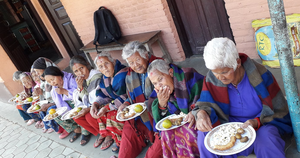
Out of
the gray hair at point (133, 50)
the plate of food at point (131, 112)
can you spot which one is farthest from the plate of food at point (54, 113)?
the gray hair at point (133, 50)

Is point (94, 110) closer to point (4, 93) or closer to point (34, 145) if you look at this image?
point (34, 145)

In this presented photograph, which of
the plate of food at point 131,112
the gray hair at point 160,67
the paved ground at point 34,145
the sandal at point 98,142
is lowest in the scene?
the paved ground at point 34,145

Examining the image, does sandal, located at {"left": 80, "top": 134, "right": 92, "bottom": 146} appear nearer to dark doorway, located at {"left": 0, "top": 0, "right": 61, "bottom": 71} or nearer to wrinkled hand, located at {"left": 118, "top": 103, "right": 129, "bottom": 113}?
wrinkled hand, located at {"left": 118, "top": 103, "right": 129, "bottom": 113}

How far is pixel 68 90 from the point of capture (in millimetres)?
3820

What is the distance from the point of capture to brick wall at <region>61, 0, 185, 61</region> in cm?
435

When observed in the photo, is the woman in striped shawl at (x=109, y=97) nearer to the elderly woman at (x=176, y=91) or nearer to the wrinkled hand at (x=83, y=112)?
the wrinkled hand at (x=83, y=112)

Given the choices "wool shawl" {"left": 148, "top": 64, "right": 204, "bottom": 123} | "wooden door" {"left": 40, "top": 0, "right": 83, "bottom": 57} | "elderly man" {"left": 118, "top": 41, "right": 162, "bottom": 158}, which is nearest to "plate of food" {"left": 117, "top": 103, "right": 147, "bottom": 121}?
"elderly man" {"left": 118, "top": 41, "right": 162, "bottom": 158}

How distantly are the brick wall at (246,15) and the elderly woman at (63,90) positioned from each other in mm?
2560

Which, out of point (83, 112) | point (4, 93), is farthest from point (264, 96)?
point (4, 93)

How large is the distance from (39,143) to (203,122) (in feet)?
11.6

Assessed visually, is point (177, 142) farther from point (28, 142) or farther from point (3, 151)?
point (3, 151)

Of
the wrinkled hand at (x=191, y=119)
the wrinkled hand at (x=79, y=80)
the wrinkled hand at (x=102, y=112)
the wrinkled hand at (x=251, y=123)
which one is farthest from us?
the wrinkled hand at (x=79, y=80)

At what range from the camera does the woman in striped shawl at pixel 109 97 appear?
303 centimetres

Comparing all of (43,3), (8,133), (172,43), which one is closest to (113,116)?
(172,43)
